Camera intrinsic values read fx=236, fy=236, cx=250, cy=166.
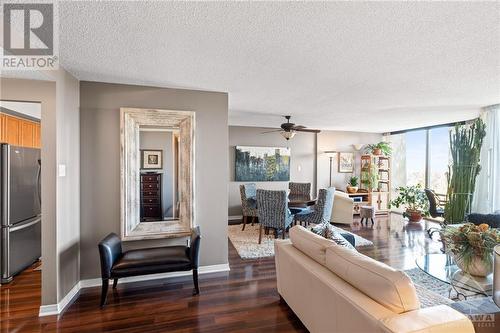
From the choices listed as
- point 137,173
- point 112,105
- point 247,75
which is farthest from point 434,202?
point 112,105

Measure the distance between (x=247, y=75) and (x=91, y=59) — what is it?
5.08 ft

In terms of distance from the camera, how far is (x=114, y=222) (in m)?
2.92

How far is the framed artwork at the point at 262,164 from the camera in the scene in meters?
6.31

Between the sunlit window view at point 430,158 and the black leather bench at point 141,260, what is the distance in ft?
20.4

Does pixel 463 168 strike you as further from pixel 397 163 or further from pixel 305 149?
pixel 305 149

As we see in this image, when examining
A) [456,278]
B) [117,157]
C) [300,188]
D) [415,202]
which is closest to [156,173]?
[117,157]

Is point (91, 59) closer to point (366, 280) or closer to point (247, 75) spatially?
point (247, 75)

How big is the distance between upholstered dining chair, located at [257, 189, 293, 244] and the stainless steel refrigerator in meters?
3.36

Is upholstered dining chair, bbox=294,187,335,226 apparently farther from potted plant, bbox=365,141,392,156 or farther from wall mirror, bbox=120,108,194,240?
potted plant, bbox=365,141,392,156

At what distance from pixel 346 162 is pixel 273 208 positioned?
156 inches

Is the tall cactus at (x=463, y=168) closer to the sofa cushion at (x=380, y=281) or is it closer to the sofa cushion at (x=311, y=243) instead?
the sofa cushion at (x=311, y=243)

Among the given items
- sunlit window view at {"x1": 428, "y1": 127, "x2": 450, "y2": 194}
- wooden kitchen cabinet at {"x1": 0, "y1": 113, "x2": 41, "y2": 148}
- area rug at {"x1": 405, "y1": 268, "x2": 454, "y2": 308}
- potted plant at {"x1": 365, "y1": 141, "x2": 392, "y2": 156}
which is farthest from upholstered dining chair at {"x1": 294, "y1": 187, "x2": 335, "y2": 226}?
wooden kitchen cabinet at {"x1": 0, "y1": 113, "x2": 41, "y2": 148}

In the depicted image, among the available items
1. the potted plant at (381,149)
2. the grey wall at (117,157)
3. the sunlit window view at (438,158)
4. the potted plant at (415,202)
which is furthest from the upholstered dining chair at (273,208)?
the sunlit window view at (438,158)

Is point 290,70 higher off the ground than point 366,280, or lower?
higher
